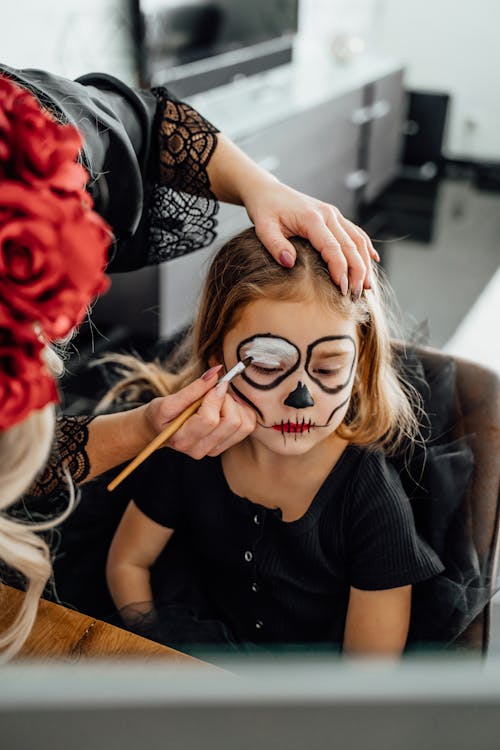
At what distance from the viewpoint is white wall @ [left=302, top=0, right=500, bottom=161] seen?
13.1ft

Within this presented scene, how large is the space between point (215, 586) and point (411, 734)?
785 mm

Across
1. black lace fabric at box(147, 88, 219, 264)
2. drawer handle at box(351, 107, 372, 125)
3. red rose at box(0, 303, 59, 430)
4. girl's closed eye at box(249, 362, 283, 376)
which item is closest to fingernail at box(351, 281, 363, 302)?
girl's closed eye at box(249, 362, 283, 376)

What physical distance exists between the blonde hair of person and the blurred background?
0.45m

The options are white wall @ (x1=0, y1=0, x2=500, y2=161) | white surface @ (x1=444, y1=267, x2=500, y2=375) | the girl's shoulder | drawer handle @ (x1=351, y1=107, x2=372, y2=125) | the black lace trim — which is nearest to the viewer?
the black lace trim

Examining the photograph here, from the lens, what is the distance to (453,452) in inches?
36.6

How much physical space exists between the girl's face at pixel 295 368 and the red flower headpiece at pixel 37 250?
1.25 feet

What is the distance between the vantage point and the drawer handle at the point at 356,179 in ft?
11.4

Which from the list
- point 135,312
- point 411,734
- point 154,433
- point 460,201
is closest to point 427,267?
point 460,201

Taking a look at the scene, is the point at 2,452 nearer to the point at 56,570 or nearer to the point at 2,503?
the point at 2,503

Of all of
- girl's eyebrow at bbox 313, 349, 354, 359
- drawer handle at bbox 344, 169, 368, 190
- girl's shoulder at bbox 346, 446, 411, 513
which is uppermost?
girl's eyebrow at bbox 313, 349, 354, 359

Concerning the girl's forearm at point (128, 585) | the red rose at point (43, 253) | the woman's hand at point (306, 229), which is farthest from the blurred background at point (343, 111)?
the red rose at point (43, 253)

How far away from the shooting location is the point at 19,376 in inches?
17.3

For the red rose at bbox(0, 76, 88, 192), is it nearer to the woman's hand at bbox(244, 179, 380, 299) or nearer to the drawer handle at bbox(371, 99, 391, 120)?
the woman's hand at bbox(244, 179, 380, 299)

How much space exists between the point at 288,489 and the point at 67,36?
192 centimetres
